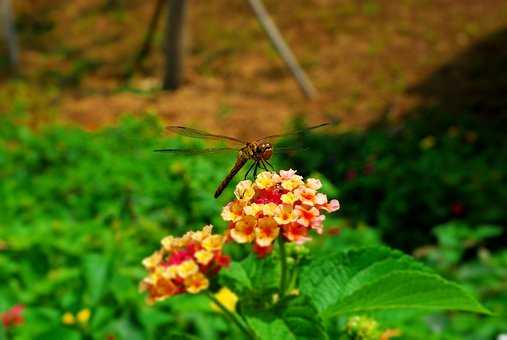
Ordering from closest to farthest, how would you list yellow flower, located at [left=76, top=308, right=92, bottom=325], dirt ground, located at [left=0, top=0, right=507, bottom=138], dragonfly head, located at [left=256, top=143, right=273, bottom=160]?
dragonfly head, located at [left=256, top=143, right=273, bottom=160], yellow flower, located at [left=76, top=308, right=92, bottom=325], dirt ground, located at [left=0, top=0, right=507, bottom=138]

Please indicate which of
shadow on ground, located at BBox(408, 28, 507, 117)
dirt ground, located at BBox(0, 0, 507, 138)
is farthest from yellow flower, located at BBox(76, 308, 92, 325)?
shadow on ground, located at BBox(408, 28, 507, 117)

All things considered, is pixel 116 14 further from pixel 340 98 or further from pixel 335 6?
pixel 340 98

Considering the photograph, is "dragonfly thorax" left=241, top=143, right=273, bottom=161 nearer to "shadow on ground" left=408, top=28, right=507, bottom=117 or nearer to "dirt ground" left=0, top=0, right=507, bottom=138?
"dirt ground" left=0, top=0, right=507, bottom=138

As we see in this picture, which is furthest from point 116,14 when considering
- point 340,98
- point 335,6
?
point 340,98

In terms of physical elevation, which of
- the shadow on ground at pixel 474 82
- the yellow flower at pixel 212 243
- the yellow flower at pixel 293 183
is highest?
the shadow on ground at pixel 474 82

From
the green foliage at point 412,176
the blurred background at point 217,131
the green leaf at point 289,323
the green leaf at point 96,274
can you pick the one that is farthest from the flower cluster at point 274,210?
the green foliage at point 412,176

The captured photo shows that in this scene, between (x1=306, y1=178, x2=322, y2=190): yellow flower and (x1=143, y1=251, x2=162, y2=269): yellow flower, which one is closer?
(x1=306, y1=178, x2=322, y2=190): yellow flower

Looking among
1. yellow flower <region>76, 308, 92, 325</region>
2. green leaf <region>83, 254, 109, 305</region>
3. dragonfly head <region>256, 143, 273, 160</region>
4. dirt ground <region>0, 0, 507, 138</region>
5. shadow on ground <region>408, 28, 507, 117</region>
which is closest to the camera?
dragonfly head <region>256, 143, 273, 160</region>

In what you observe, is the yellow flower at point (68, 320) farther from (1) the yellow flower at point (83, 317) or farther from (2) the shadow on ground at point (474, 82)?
(2) the shadow on ground at point (474, 82)
